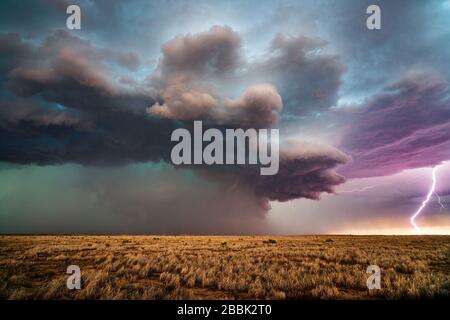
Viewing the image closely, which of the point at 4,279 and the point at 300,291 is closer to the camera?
the point at 300,291

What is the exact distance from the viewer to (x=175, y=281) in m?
14.1
